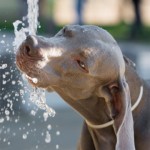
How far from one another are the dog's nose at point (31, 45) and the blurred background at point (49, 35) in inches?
35.7

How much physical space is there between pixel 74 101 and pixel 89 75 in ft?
0.75

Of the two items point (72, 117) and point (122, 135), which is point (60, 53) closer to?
point (122, 135)

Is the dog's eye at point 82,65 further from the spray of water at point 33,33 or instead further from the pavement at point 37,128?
the pavement at point 37,128

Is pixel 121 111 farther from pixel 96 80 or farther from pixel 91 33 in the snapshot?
pixel 91 33

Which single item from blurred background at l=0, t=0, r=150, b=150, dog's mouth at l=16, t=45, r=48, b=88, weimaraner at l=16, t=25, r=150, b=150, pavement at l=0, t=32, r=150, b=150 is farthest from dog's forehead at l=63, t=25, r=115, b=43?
pavement at l=0, t=32, r=150, b=150

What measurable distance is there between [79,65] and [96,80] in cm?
17

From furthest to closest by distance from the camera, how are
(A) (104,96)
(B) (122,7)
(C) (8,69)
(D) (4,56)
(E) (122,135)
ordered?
(B) (122,7), (D) (4,56), (C) (8,69), (A) (104,96), (E) (122,135)

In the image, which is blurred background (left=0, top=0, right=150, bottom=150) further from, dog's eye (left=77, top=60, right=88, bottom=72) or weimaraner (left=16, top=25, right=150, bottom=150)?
dog's eye (left=77, top=60, right=88, bottom=72)

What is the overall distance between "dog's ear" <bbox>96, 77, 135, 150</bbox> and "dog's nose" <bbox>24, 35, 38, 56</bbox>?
1.71 feet

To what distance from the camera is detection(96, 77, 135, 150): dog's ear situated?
4.10m

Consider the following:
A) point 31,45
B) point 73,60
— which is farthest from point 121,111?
point 31,45

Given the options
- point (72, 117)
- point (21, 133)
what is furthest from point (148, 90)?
point (72, 117)

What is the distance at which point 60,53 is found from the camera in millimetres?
4141

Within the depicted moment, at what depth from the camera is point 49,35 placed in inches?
517
